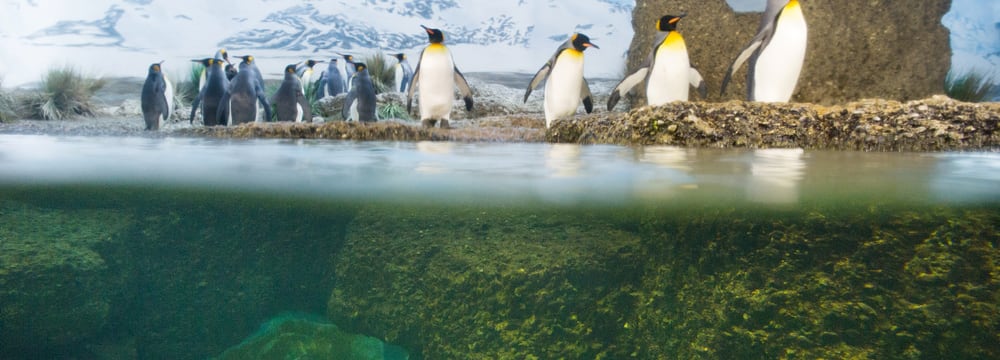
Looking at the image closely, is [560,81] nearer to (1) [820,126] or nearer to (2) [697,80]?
(2) [697,80]

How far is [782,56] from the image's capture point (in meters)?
7.18

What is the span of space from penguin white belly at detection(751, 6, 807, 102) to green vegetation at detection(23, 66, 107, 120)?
Answer: 872 centimetres

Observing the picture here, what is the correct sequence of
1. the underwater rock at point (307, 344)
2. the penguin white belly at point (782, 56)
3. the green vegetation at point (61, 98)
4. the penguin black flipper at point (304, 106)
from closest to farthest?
the underwater rock at point (307, 344)
the penguin white belly at point (782, 56)
the penguin black flipper at point (304, 106)
the green vegetation at point (61, 98)

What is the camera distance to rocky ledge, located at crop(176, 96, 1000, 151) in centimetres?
398

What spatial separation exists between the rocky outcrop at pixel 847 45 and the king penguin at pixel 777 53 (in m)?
1.28

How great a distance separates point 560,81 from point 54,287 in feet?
20.6

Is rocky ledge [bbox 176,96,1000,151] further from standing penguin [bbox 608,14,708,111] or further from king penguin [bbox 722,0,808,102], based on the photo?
king penguin [bbox 722,0,808,102]

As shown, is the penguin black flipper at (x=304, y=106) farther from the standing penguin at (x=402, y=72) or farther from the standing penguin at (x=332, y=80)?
the standing penguin at (x=402, y=72)

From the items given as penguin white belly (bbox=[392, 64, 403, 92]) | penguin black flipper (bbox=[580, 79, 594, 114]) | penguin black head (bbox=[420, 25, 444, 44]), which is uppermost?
penguin black head (bbox=[420, 25, 444, 44])

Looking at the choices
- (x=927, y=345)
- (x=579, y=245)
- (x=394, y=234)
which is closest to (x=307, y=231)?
(x=394, y=234)

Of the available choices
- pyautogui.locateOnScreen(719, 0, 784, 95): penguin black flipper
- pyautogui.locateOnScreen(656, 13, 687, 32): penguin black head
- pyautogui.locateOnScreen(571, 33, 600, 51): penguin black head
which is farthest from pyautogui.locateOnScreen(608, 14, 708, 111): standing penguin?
pyautogui.locateOnScreen(571, 33, 600, 51): penguin black head

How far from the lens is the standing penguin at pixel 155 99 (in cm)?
893

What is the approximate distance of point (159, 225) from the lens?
6.67 feet

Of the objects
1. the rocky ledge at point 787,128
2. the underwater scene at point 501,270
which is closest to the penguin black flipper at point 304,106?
the rocky ledge at point 787,128
